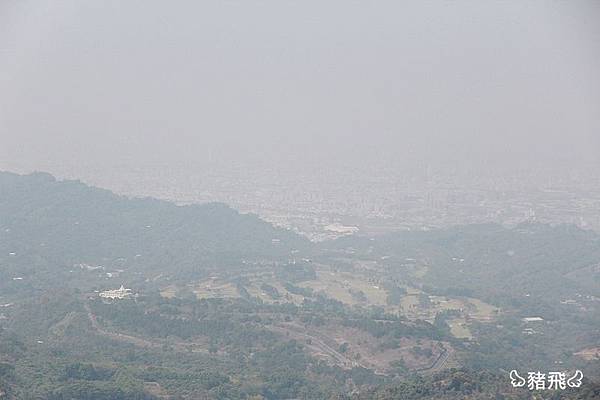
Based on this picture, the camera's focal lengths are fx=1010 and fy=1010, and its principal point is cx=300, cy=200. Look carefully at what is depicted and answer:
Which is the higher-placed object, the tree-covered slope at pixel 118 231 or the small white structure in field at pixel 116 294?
the tree-covered slope at pixel 118 231

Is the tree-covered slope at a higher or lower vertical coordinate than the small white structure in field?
higher

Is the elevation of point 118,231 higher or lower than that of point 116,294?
higher

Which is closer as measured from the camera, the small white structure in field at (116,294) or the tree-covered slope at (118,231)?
the small white structure in field at (116,294)

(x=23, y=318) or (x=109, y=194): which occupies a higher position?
(x=109, y=194)

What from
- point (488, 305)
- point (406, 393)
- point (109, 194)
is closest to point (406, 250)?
point (488, 305)

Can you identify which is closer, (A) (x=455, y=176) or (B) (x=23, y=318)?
(B) (x=23, y=318)

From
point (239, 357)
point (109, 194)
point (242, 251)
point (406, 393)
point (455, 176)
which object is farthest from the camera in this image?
point (455, 176)

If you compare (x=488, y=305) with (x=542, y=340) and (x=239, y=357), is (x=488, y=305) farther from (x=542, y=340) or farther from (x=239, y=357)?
(x=239, y=357)

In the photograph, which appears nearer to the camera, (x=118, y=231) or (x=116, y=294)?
(x=116, y=294)
